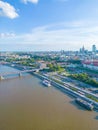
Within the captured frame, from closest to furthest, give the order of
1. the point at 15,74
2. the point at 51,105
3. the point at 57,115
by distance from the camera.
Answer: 1. the point at 57,115
2. the point at 51,105
3. the point at 15,74

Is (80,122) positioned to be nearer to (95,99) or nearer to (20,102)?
(95,99)

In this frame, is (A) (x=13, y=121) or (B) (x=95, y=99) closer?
(A) (x=13, y=121)

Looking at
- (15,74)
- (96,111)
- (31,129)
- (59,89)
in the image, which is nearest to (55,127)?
(31,129)

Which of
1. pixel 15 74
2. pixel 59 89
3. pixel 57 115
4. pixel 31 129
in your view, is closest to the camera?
pixel 31 129

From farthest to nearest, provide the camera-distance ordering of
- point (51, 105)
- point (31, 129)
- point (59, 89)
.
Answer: point (59, 89) → point (51, 105) → point (31, 129)

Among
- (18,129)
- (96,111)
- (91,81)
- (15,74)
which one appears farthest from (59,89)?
(15,74)

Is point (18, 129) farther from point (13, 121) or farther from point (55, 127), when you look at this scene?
point (55, 127)
